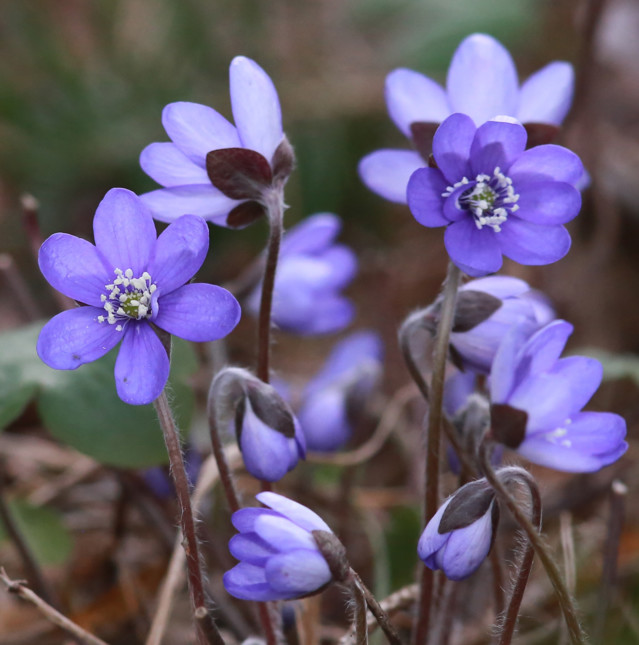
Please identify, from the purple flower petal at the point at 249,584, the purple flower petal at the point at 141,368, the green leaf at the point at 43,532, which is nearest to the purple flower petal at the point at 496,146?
the purple flower petal at the point at 141,368

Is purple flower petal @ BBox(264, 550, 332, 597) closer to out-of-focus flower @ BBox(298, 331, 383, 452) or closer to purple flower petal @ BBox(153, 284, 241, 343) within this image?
purple flower petal @ BBox(153, 284, 241, 343)

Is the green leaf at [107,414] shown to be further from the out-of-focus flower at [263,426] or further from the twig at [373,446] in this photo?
the twig at [373,446]

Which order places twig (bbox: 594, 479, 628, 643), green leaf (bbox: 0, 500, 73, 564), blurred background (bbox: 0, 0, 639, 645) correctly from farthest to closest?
1. blurred background (bbox: 0, 0, 639, 645)
2. green leaf (bbox: 0, 500, 73, 564)
3. twig (bbox: 594, 479, 628, 643)

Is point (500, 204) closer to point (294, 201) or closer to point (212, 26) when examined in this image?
point (294, 201)

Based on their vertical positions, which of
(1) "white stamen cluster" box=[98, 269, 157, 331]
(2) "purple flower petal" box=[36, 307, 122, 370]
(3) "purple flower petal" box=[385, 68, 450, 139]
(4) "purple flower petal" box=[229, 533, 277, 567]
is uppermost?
(3) "purple flower petal" box=[385, 68, 450, 139]

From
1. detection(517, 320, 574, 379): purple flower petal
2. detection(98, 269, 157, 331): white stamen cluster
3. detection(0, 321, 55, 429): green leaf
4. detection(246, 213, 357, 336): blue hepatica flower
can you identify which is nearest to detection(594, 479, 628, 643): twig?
detection(517, 320, 574, 379): purple flower petal
